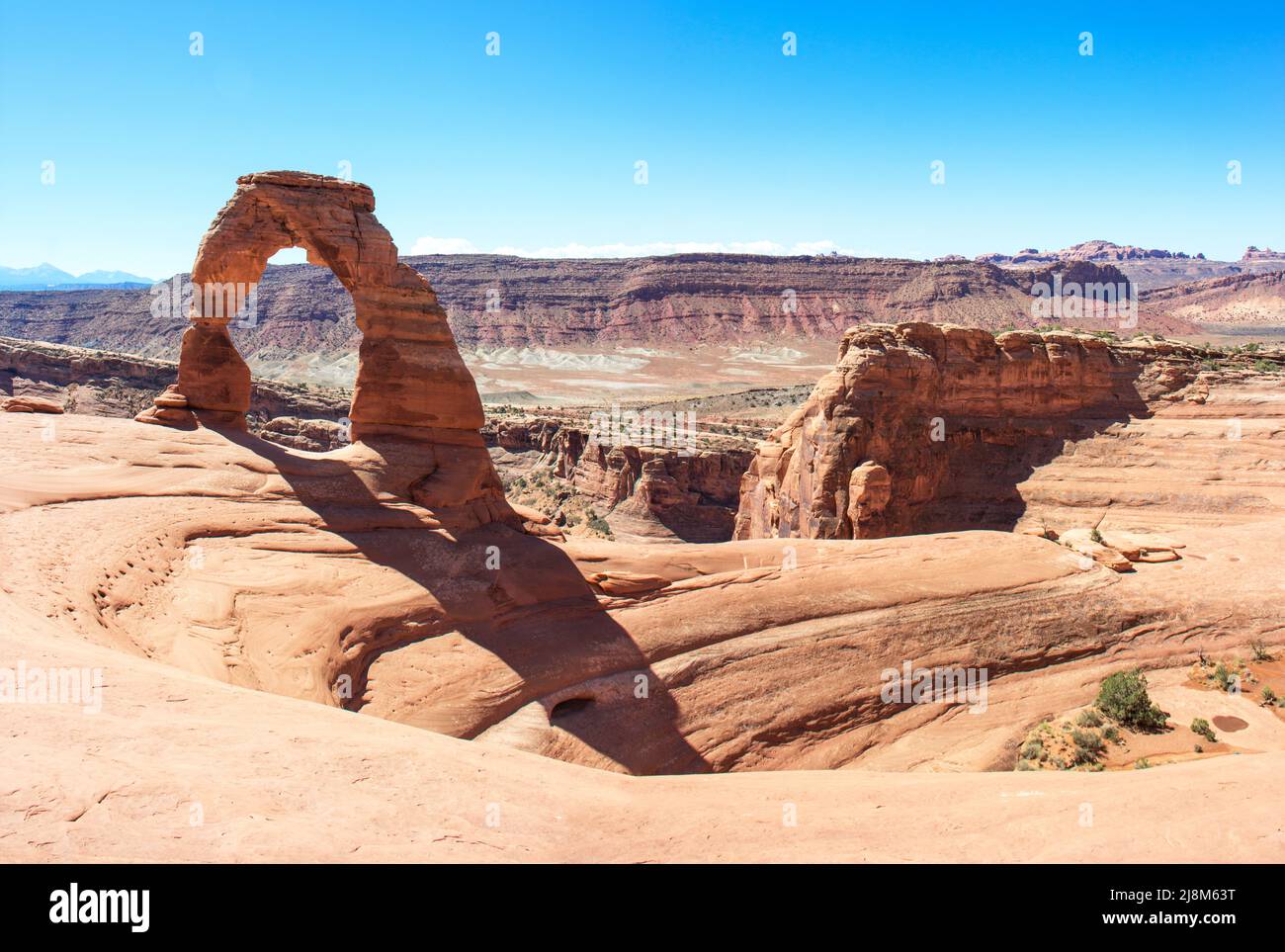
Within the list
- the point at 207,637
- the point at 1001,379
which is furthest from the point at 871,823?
the point at 1001,379

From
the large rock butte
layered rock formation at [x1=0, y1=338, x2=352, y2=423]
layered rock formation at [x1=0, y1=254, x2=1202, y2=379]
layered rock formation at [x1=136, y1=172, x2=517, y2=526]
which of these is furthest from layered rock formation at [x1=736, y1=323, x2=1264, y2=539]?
layered rock formation at [x1=0, y1=254, x2=1202, y2=379]

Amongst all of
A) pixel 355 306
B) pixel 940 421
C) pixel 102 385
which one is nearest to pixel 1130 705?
pixel 940 421

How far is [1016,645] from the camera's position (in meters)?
16.5

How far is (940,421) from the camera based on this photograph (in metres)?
26.4

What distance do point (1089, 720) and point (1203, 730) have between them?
1703 mm

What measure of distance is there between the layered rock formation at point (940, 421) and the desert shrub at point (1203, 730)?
1064 cm

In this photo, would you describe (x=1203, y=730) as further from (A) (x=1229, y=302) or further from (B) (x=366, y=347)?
(A) (x=1229, y=302)

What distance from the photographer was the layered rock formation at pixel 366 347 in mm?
16391

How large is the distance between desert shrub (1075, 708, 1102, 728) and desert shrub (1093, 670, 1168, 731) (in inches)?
9.5

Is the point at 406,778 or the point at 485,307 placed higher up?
the point at 485,307

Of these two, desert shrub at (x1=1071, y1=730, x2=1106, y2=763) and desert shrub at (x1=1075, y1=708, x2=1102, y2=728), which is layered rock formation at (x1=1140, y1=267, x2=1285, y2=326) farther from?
desert shrub at (x1=1071, y1=730, x2=1106, y2=763)

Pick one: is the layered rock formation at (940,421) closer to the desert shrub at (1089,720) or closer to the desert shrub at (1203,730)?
the desert shrub at (1089,720)

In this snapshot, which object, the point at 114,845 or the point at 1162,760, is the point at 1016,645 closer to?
the point at 1162,760
